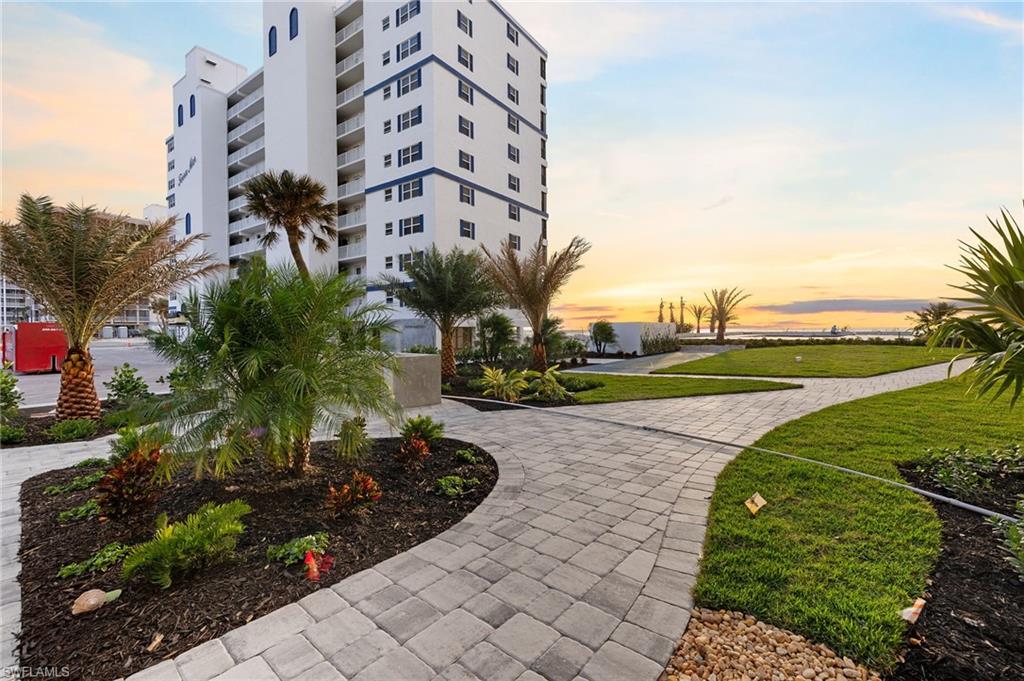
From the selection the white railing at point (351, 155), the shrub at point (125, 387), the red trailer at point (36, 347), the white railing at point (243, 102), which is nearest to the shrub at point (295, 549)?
the shrub at point (125, 387)

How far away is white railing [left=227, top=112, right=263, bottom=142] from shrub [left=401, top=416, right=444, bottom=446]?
45.5 meters

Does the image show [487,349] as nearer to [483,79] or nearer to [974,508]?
[974,508]

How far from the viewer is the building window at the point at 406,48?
2795 cm

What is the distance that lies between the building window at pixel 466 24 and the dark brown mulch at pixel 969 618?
1405 inches

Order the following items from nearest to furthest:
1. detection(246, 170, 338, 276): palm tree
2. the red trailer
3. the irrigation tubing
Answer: the irrigation tubing
detection(246, 170, 338, 276): palm tree
the red trailer

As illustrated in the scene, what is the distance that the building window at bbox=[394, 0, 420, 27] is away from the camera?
1096 inches

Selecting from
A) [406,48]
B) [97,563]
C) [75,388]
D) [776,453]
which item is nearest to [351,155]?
[406,48]

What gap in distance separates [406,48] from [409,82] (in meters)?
2.32

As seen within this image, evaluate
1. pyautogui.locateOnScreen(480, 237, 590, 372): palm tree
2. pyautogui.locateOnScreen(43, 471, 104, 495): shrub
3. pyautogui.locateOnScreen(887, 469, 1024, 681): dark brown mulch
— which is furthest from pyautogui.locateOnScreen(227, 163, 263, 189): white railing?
pyautogui.locateOnScreen(887, 469, 1024, 681): dark brown mulch

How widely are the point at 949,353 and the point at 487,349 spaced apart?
→ 2321 centimetres

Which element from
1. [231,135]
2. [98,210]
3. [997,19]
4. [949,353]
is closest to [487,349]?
[98,210]

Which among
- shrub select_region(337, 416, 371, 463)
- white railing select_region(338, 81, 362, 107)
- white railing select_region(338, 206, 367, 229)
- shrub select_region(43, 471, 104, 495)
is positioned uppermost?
white railing select_region(338, 81, 362, 107)

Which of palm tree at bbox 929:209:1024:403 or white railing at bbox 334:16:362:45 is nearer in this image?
palm tree at bbox 929:209:1024:403

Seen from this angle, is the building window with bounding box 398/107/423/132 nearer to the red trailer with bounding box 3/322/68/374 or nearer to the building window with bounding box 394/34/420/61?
the building window with bounding box 394/34/420/61
